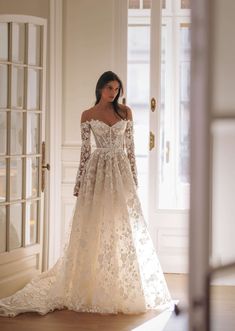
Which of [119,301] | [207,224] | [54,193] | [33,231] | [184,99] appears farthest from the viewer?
[184,99]

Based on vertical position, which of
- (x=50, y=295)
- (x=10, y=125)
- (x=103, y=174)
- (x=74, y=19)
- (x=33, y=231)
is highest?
(x=74, y=19)

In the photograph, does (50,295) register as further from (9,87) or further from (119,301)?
Result: (9,87)

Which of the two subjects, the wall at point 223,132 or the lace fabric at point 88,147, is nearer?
the wall at point 223,132

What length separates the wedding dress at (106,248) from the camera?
16.7ft

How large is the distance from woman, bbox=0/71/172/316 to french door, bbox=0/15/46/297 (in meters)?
0.38

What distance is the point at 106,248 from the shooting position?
16.9 feet

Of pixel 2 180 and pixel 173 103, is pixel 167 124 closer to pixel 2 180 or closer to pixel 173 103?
pixel 173 103

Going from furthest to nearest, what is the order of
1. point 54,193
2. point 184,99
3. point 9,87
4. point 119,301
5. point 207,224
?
point 184,99 < point 54,193 < point 9,87 < point 119,301 < point 207,224

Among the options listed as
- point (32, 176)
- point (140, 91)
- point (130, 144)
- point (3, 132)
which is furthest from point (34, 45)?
point (140, 91)

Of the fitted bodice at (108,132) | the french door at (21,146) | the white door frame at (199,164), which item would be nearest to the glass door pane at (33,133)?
the french door at (21,146)

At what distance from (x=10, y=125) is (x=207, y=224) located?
4.01m

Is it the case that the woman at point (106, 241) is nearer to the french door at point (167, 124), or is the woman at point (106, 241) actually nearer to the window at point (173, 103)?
the french door at point (167, 124)

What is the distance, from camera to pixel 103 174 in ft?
17.3

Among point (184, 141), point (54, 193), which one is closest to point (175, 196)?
point (184, 141)
